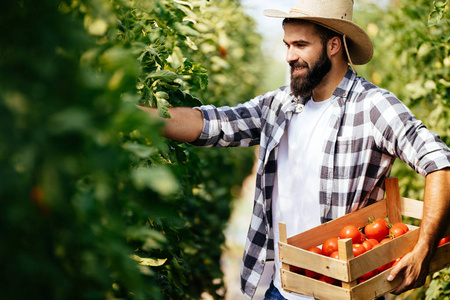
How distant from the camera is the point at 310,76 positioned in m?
2.31

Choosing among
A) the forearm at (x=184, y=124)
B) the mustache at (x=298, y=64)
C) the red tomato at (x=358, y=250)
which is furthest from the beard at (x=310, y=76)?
the red tomato at (x=358, y=250)

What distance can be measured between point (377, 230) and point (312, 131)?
572 mm

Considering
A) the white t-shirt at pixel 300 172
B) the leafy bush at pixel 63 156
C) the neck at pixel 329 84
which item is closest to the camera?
the leafy bush at pixel 63 156

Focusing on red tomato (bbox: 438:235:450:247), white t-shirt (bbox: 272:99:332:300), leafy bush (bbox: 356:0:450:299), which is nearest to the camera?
red tomato (bbox: 438:235:450:247)

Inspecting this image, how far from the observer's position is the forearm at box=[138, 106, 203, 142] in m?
2.06

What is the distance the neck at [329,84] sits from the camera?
7.81ft

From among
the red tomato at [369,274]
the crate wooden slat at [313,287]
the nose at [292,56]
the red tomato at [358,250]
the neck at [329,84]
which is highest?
the nose at [292,56]

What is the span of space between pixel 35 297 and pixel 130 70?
0.41m

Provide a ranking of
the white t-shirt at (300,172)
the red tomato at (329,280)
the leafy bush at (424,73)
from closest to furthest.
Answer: the red tomato at (329,280) < the white t-shirt at (300,172) < the leafy bush at (424,73)

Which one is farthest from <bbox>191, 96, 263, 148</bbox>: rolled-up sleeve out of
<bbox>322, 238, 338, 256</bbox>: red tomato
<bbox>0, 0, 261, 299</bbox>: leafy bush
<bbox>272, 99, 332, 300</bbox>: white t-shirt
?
<bbox>0, 0, 261, 299</bbox>: leafy bush

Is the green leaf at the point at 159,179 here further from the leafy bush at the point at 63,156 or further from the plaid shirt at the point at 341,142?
the plaid shirt at the point at 341,142

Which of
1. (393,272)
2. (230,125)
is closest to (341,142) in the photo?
(230,125)

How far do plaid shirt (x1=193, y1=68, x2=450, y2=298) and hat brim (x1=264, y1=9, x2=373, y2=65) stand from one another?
21 cm

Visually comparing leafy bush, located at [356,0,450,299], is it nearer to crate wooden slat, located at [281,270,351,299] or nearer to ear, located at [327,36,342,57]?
ear, located at [327,36,342,57]
